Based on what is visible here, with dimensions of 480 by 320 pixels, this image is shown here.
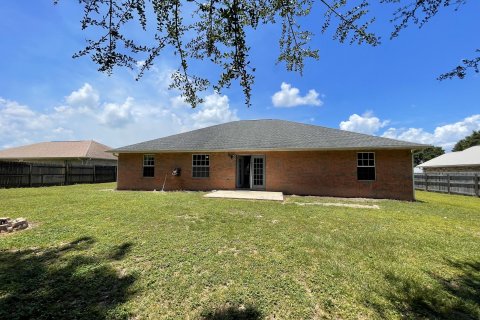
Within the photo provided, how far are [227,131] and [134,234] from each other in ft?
41.6

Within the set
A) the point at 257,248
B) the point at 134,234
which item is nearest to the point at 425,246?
the point at 257,248

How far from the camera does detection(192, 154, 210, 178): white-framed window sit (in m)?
15.0

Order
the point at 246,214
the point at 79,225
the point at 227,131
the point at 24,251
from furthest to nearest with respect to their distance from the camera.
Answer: the point at 227,131 → the point at 246,214 → the point at 79,225 → the point at 24,251

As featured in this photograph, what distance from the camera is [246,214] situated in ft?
25.8

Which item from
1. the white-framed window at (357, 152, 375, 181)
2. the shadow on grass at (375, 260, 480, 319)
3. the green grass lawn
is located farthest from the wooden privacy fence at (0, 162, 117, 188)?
the shadow on grass at (375, 260, 480, 319)

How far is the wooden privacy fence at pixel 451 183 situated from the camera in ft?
48.3

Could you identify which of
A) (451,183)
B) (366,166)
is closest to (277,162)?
(366,166)

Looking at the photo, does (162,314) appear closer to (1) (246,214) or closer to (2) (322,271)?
(2) (322,271)

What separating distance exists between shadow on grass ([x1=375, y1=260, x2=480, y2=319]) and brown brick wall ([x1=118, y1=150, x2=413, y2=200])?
8921 millimetres

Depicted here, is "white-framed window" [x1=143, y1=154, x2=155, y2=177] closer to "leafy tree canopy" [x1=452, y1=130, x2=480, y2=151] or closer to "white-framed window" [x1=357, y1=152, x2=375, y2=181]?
"white-framed window" [x1=357, y1=152, x2=375, y2=181]

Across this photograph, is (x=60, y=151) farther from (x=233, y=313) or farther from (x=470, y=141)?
(x=470, y=141)

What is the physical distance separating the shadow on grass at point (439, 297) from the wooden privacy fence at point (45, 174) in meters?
21.9

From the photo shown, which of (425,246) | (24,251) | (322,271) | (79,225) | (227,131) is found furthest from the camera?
(227,131)

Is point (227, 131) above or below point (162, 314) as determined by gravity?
above
